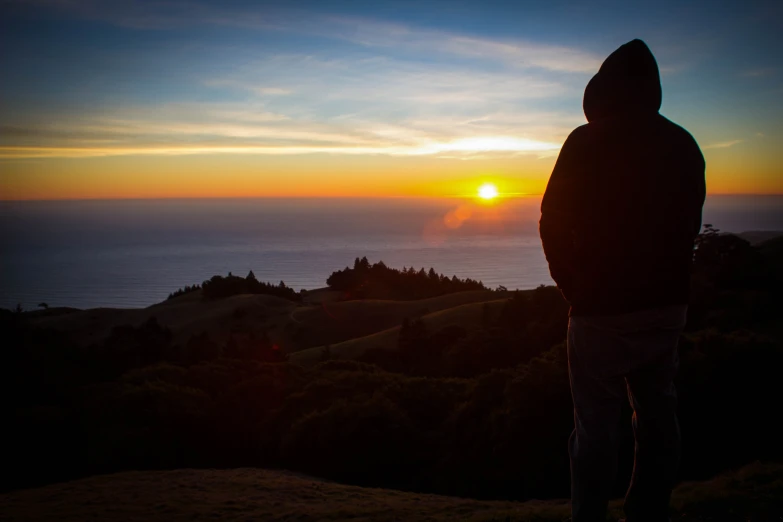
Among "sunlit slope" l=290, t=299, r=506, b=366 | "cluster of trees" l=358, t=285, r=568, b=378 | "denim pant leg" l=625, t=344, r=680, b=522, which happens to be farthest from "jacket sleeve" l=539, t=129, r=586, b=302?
"sunlit slope" l=290, t=299, r=506, b=366

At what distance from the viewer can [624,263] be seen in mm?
2654

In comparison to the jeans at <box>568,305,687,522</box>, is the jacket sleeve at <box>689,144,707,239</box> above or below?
above

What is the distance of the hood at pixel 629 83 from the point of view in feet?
9.37

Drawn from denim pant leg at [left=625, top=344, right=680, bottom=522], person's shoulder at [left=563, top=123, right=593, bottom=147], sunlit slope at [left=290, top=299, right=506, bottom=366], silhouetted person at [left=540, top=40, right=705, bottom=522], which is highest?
person's shoulder at [left=563, top=123, right=593, bottom=147]

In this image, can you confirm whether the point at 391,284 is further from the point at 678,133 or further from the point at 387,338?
the point at 678,133

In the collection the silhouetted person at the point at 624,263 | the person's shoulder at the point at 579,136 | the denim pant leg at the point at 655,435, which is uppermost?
the person's shoulder at the point at 579,136

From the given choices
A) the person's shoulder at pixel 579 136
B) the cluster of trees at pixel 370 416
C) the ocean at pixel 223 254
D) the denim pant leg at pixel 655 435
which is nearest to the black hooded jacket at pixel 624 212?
the person's shoulder at pixel 579 136

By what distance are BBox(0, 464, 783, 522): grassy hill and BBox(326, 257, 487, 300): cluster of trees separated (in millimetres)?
39896

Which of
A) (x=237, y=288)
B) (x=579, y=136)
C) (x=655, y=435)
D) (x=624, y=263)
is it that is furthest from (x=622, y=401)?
(x=237, y=288)

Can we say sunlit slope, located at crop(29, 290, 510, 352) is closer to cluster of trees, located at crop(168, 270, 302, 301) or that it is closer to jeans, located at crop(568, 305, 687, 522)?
cluster of trees, located at crop(168, 270, 302, 301)

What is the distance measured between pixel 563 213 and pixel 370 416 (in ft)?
22.7

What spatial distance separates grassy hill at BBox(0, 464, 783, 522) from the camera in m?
4.30

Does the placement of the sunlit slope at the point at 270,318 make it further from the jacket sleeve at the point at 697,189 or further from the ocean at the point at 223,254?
the jacket sleeve at the point at 697,189

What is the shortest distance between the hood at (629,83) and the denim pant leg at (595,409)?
3.73 feet
